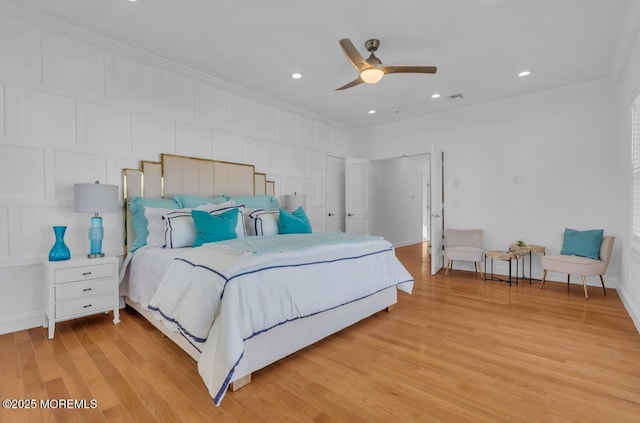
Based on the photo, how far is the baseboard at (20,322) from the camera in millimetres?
2648

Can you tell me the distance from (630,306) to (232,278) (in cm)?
394

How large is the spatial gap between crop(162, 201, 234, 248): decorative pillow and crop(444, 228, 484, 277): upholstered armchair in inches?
150

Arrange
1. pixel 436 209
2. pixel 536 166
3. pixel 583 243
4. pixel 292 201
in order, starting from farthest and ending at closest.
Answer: pixel 436 209
pixel 292 201
pixel 536 166
pixel 583 243

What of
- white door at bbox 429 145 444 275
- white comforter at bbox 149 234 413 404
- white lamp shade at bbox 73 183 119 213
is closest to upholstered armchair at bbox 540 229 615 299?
white door at bbox 429 145 444 275

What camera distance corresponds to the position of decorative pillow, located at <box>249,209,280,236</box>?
141 inches

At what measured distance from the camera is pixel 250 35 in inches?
120

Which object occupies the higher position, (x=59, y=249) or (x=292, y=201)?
(x=292, y=201)

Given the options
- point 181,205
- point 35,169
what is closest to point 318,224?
point 181,205

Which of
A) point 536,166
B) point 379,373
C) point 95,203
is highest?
point 536,166

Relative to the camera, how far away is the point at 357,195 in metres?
6.36

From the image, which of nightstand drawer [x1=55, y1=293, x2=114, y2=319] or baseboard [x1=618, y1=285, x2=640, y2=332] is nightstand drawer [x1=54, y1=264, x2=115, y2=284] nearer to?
nightstand drawer [x1=55, y1=293, x2=114, y2=319]

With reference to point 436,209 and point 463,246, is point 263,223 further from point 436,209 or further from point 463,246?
point 463,246

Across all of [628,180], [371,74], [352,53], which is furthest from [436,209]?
[352,53]

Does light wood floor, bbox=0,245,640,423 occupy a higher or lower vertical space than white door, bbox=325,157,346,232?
lower
